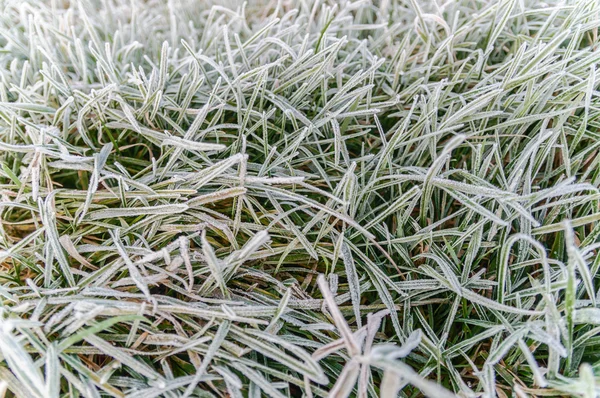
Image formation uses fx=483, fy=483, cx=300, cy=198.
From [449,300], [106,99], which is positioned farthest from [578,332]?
→ [106,99]

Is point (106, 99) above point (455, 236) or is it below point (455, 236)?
above

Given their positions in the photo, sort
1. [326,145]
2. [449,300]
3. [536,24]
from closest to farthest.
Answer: [449,300] < [326,145] < [536,24]

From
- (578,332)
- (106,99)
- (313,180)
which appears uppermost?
(106,99)

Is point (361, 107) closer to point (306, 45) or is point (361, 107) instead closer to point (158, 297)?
point (306, 45)

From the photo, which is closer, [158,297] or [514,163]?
[158,297]

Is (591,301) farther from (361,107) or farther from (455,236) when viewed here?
(361,107)

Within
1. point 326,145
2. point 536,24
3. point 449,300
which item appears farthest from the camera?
point 536,24
